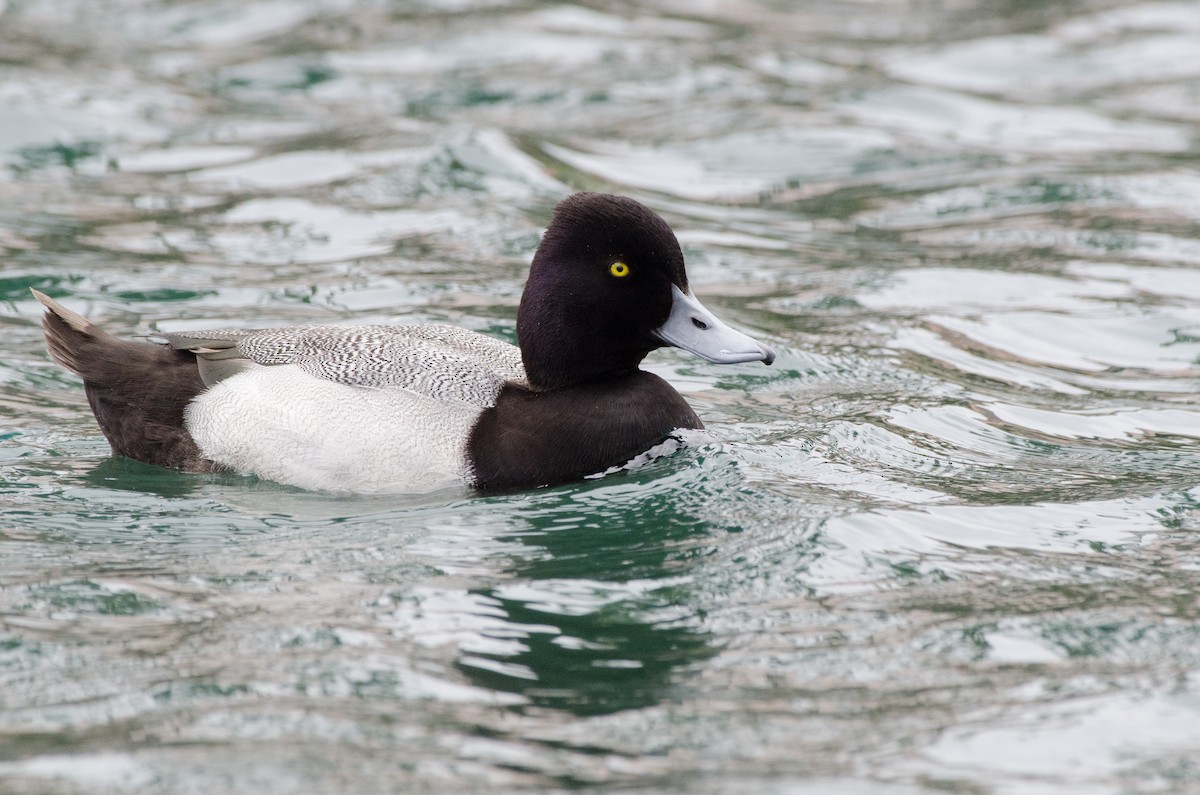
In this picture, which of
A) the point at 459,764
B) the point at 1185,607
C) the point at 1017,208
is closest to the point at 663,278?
the point at 1185,607

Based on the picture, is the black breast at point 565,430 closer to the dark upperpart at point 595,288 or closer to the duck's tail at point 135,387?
the dark upperpart at point 595,288

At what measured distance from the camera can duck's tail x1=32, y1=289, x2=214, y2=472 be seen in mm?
7090

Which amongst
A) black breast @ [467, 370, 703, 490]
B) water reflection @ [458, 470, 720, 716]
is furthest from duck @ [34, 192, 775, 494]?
water reflection @ [458, 470, 720, 716]

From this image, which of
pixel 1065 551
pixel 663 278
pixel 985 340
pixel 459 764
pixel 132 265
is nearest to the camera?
pixel 459 764

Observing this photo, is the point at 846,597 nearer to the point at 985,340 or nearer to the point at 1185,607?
the point at 1185,607

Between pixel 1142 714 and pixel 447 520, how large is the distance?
9.15 ft

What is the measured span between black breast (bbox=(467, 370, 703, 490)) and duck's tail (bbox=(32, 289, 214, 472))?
1320mm

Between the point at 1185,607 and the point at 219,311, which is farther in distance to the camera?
the point at 219,311

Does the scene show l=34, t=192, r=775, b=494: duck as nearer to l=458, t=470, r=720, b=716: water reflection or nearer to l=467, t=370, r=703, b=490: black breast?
l=467, t=370, r=703, b=490: black breast

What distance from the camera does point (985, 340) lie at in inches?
369

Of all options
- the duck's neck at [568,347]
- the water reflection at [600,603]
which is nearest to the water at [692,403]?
the water reflection at [600,603]

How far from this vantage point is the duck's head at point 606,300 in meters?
6.83

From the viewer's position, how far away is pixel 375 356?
23.0 feet

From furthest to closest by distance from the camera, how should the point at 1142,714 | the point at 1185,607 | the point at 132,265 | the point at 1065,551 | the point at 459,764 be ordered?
the point at 132,265
the point at 1065,551
the point at 1185,607
the point at 1142,714
the point at 459,764
